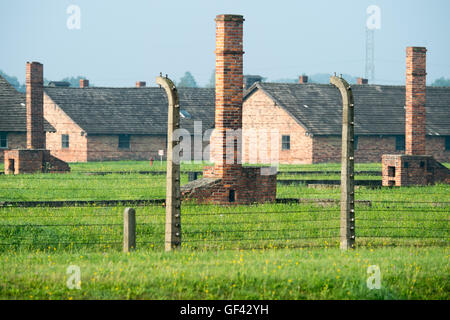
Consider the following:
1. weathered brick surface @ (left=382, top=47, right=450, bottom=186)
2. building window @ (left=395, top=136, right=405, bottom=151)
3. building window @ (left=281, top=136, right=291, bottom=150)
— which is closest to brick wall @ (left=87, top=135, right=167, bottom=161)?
building window @ (left=281, top=136, right=291, bottom=150)

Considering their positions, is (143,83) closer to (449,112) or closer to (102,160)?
(102,160)

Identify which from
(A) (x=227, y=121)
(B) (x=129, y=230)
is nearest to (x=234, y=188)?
(A) (x=227, y=121)

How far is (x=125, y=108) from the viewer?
61344 millimetres

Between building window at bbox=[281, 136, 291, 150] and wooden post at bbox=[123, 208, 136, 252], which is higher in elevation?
building window at bbox=[281, 136, 291, 150]

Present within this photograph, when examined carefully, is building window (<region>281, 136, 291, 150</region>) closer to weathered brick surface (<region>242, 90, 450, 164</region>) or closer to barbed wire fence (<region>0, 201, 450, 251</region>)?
weathered brick surface (<region>242, 90, 450, 164</region>)

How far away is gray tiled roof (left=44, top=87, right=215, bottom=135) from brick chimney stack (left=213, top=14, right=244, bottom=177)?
124 feet

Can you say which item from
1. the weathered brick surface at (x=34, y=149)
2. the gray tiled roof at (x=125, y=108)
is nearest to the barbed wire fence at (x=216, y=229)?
the weathered brick surface at (x=34, y=149)

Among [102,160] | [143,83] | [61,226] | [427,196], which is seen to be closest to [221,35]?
[61,226]

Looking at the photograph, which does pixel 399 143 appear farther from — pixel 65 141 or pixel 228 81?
pixel 228 81

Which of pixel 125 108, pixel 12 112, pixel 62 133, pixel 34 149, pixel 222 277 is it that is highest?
pixel 125 108

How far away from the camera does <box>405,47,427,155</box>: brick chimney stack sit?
95.2 ft

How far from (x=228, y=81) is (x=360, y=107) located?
131 feet

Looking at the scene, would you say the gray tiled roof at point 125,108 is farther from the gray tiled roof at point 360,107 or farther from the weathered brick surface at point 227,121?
the weathered brick surface at point 227,121
